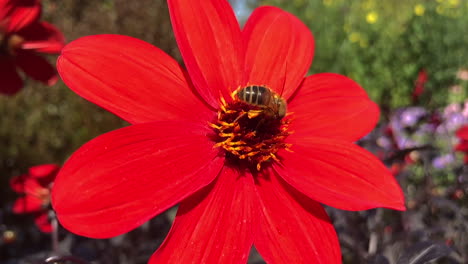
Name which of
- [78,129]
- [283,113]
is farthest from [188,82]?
[78,129]

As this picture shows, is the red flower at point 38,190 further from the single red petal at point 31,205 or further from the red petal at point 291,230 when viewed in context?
the red petal at point 291,230

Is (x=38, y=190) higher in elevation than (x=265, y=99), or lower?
lower

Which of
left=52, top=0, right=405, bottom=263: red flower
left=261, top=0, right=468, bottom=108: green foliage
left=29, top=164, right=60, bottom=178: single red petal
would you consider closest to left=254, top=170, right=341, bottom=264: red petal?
left=52, top=0, right=405, bottom=263: red flower

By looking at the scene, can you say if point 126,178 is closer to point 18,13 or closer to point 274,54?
point 274,54

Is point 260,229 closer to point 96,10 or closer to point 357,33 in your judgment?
point 96,10

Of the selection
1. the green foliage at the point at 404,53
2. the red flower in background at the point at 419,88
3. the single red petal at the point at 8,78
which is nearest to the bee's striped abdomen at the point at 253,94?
the single red petal at the point at 8,78

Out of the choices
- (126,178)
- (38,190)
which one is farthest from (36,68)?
(126,178)

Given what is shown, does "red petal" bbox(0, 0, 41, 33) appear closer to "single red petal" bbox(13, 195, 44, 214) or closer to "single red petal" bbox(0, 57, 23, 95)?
"single red petal" bbox(0, 57, 23, 95)
